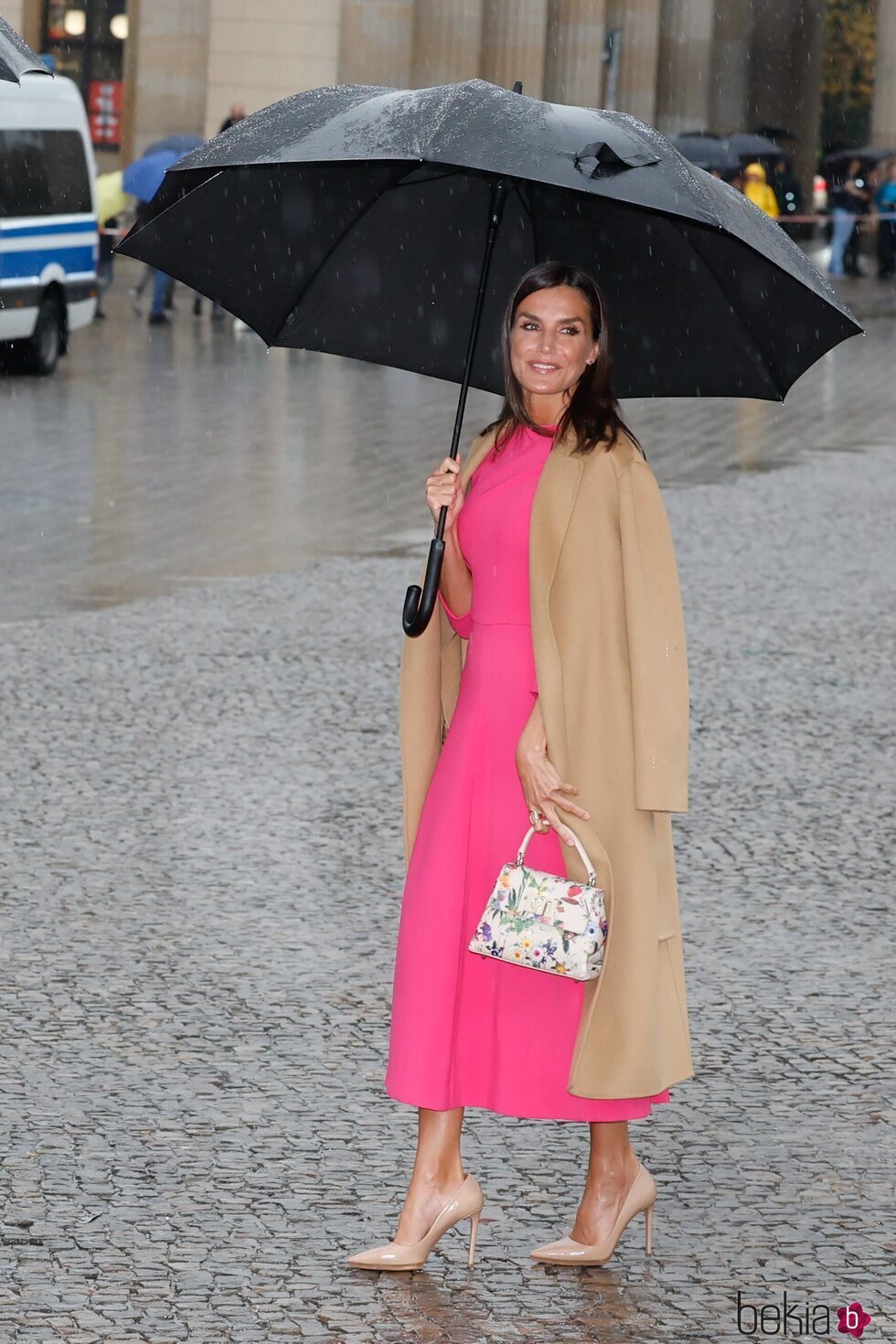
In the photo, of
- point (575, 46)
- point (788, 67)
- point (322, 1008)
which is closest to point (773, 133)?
point (575, 46)

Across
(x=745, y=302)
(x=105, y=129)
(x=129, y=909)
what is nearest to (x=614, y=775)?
(x=745, y=302)

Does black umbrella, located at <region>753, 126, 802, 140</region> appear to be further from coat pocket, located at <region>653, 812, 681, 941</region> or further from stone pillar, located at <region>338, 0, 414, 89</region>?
coat pocket, located at <region>653, 812, 681, 941</region>

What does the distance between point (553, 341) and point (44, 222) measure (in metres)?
17.2

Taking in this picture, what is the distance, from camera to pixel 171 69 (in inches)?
1390

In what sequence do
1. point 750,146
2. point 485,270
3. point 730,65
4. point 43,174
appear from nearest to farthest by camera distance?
point 485,270, point 43,174, point 750,146, point 730,65

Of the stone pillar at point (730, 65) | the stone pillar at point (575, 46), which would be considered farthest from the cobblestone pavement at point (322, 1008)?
the stone pillar at point (730, 65)

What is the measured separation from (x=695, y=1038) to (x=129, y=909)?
1.64m

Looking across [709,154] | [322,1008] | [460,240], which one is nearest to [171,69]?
[709,154]

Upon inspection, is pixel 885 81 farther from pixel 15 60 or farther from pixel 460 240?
pixel 460 240

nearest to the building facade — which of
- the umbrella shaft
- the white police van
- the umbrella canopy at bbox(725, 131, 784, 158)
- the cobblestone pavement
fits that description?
the umbrella canopy at bbox(725, 131, 784, 158)

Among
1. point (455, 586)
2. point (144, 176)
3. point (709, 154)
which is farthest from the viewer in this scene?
point (709, 154)

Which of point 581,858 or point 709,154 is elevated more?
point 709,154

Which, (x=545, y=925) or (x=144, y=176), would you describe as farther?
(x=144, y=176)

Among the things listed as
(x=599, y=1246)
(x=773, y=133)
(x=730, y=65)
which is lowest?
(x=599, y=1246)
